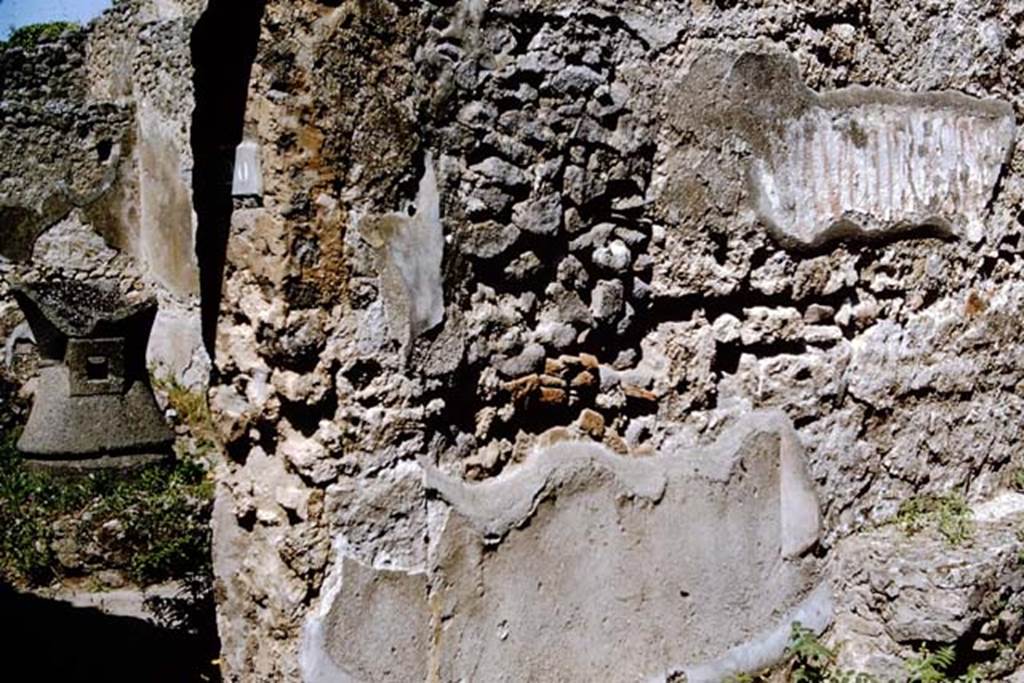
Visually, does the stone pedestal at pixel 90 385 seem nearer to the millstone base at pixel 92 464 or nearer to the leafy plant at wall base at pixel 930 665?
the millstone base at pixel 92 464

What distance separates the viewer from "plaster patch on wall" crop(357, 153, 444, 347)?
2.15m

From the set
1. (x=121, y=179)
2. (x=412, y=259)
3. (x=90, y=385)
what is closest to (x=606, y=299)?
(x=412, y=259)

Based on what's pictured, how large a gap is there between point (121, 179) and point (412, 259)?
794 cm

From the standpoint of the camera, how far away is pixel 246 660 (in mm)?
2287

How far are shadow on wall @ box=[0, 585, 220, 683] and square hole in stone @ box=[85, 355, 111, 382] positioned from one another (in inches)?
79.1

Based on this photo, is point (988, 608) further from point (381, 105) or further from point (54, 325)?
point (54, 325)

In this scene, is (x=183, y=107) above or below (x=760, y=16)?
below

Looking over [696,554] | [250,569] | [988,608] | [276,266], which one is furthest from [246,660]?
[988,608]

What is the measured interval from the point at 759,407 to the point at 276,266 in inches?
52.4

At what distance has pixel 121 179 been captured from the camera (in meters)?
9.41

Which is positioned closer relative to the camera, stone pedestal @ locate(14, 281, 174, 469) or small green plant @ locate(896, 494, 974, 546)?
small green plant @ locate(896, 494, 974, 546)

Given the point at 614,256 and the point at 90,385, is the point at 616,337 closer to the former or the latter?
the point at 614,256

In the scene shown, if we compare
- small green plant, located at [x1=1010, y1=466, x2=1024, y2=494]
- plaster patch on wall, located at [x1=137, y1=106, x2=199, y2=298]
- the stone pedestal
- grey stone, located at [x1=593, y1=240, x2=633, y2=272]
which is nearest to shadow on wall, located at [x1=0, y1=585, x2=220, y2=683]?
the stone pedestal

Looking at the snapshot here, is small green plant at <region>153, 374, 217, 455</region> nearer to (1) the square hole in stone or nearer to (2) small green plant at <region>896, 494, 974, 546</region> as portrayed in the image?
(1) the square hole in stone
